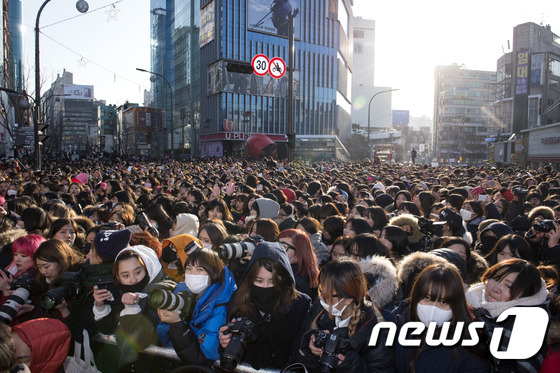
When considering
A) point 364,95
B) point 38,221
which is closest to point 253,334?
point 38,221

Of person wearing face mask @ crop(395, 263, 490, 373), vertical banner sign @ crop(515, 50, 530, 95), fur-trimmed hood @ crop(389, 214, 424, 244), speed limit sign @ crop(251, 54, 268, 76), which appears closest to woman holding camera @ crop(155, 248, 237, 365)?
person wearing face mask @ crop(395, 263, 490, 373)

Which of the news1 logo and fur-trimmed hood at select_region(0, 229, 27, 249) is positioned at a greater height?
fur-trimmed hood at select_region(0, 229, 27, 249)

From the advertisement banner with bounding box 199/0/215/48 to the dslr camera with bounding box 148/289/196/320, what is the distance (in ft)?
230

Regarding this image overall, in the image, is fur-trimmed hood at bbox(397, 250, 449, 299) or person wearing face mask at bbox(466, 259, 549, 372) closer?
person wearing face mask at bbox(466, 259, 549, 372)

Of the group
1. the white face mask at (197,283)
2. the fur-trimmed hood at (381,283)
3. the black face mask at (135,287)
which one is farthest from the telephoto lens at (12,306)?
the fur-trimmed hood at (381,283)

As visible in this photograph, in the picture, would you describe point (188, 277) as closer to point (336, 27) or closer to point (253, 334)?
point (253, 334)

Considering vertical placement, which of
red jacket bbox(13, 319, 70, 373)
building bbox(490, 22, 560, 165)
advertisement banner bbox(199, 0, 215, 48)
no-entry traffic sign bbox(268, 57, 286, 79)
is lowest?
red jacket bbox(13, 319, 70, 373)

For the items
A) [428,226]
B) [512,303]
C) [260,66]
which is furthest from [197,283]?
[260,66]

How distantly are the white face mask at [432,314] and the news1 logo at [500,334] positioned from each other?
0.04m

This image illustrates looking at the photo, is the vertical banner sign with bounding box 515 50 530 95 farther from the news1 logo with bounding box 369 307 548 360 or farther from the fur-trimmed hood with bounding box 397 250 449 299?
the news1 logo with bounding box 369 307 548 360

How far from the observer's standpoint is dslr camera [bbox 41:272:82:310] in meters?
2.96

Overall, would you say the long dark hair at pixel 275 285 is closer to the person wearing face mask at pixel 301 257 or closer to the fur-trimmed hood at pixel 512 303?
the person wearing face mask at pixel 301 257

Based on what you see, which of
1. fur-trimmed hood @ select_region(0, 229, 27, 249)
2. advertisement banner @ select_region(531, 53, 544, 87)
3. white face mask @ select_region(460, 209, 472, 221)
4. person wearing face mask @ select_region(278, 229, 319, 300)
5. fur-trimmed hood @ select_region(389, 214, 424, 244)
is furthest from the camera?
advertisement banner @ select_region(531, 53, 544, 87)

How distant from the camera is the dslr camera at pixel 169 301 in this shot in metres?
2.60
